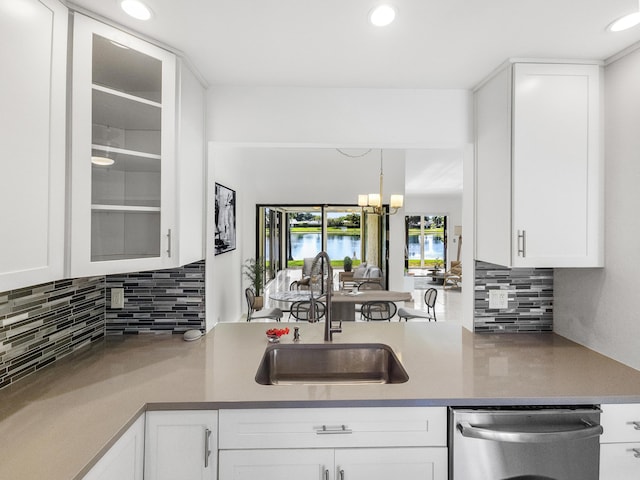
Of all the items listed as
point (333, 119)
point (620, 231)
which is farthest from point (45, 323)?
point (620, 231)

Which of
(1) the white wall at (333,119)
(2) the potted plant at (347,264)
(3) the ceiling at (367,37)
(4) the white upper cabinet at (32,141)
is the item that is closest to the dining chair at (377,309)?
(1) the white wall at (333,119)

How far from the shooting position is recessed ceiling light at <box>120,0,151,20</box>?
132cm

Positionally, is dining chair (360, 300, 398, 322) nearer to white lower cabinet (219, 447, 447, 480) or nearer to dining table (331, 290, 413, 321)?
dining table (331, 290, 413, 321)

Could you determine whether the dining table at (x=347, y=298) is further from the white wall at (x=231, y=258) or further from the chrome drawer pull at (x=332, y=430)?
the chrome drawer pull at (x=332, y=430)

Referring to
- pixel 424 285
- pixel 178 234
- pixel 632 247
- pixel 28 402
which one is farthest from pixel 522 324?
pixel 424 285

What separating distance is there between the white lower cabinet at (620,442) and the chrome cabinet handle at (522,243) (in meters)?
0.67

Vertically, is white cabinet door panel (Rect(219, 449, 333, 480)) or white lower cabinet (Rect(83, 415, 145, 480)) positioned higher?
white lower cabinet (Rect(83, 415, 145, 480))

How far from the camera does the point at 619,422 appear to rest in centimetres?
134

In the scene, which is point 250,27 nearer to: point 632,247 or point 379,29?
point 379,29

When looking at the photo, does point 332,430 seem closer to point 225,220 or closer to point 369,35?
point 369,35

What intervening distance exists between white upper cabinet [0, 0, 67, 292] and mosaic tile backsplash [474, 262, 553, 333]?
205cm

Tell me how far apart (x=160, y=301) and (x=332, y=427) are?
1249 mm

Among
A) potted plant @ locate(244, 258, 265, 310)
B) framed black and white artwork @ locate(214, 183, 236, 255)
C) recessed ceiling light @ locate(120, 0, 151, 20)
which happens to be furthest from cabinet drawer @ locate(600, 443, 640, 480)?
potted plant @ locate(244, 258, 265, 310)

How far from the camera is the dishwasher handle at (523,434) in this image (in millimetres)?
1265
